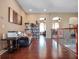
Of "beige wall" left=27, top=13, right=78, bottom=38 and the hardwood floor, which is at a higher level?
"beige wall" left=27, top=13, right=78, bottom=38

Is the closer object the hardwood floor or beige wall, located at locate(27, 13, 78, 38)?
the hardwood floor

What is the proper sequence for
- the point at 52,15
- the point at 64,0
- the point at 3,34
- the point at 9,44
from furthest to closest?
1. the point at 52,15
2. the point at 64,0
3. the point at 9,44
4. the point at 3,34

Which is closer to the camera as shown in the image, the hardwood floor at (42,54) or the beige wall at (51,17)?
the hardwood floor at (42,54)

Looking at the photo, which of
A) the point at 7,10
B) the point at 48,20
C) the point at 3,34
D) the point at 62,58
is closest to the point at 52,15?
the point at 48,20

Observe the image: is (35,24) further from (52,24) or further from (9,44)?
(9,44)

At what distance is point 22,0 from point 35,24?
7.36 meters

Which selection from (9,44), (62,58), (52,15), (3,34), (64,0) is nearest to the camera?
(62,58)

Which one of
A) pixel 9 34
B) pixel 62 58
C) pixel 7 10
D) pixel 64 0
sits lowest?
pixel 62 58

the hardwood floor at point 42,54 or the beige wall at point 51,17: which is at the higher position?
the beige wall at point 51,17

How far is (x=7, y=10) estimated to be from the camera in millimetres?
8055

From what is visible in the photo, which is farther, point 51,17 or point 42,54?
point 51,17

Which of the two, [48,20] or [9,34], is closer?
[9,34]

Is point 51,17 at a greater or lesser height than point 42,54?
greater

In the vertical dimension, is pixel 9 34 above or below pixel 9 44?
above
